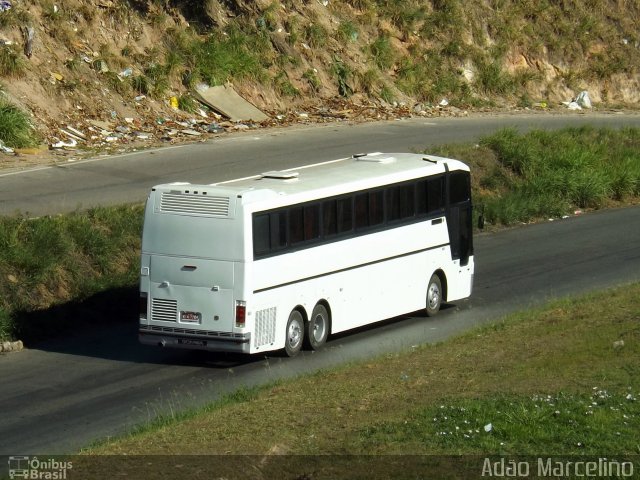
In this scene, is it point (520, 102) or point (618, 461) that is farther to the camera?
point (520, 102)

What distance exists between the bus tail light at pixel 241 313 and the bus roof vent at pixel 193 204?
1347mm

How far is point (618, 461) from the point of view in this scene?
10781mm

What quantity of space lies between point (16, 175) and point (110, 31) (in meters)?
10.9

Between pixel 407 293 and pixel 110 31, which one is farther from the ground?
pixel 110 31

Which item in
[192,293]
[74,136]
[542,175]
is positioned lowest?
[542,175]

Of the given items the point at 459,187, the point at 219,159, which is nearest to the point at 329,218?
the point at 459,187

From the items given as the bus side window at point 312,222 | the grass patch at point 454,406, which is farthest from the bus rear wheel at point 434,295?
the grass patch at point 454,406

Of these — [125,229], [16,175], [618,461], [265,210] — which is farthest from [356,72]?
[618,461]

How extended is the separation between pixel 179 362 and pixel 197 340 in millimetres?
831

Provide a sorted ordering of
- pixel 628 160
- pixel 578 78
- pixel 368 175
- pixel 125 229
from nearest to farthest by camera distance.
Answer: pixel 368 175 → pixel 125 229 → pixel 628 160 → pixel 578 78

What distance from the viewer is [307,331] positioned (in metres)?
19.8

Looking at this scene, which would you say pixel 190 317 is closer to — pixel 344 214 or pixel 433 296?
pixel 344 214

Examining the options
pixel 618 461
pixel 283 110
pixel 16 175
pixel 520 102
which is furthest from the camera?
pixel 520 102

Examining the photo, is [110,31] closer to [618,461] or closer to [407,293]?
[407,293]
